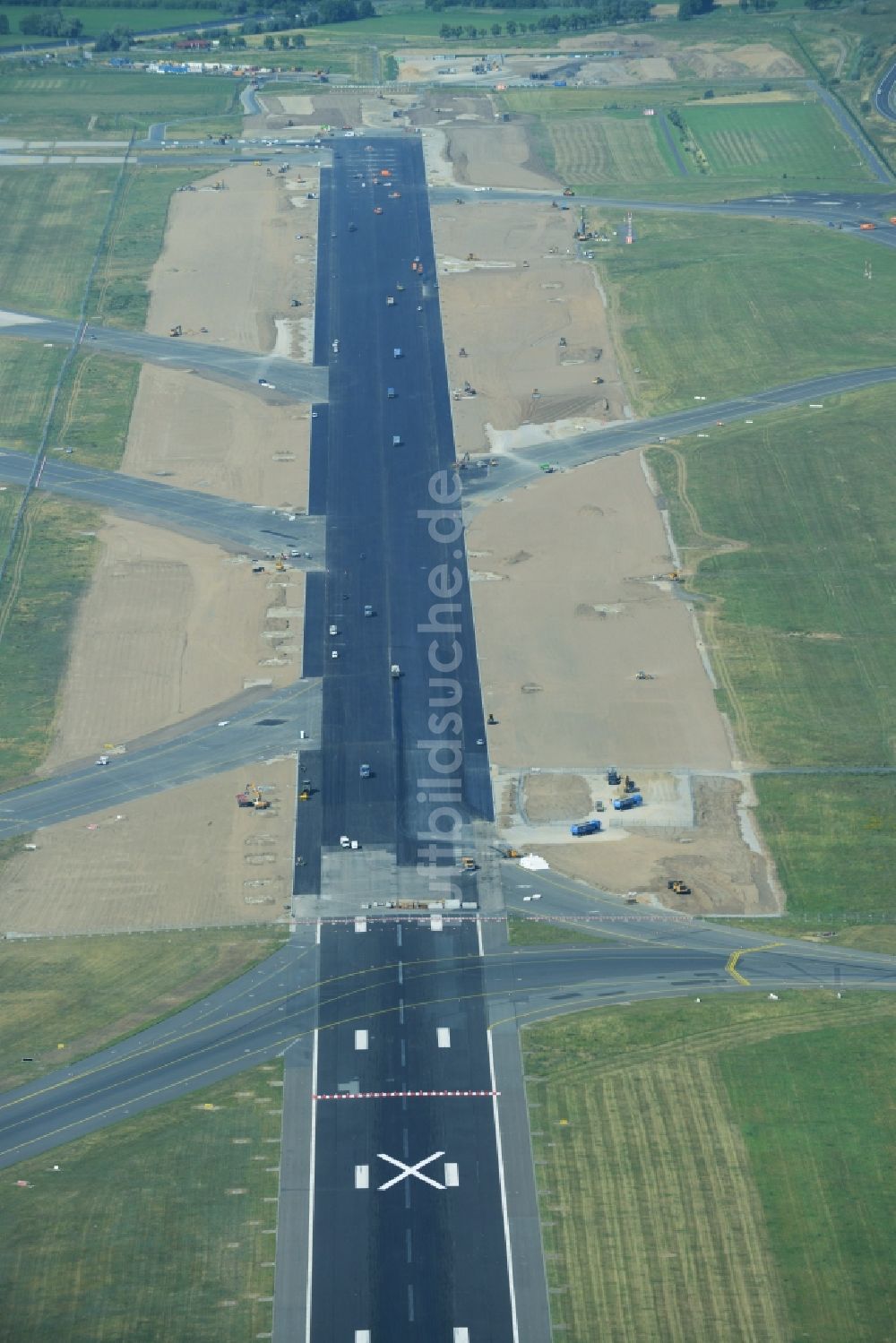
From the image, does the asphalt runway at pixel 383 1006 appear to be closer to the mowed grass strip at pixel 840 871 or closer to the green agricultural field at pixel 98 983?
the green agricultural field at pixel 98 983

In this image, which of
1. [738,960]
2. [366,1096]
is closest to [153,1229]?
[366,1096]

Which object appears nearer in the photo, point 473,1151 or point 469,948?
point 473,1151

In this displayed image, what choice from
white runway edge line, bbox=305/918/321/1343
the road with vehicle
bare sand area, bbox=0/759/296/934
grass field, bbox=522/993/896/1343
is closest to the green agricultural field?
the road with vehicle

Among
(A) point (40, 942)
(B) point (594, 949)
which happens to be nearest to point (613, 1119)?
(B) point (594, 949)

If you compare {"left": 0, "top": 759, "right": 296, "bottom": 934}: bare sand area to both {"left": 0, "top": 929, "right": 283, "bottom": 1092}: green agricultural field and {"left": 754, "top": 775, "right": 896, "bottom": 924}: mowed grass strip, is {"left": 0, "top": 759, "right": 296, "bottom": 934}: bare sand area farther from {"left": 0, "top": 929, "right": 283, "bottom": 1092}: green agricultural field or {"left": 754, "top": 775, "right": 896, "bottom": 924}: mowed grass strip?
{"left": 754, "top": 775, "right": 896, "bottom": 924}: mowed grass strip

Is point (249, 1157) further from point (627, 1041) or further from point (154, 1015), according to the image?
point (627, 1041)

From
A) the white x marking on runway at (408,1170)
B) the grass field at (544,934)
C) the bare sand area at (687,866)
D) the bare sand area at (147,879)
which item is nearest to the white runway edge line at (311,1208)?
the white x marking on runway at (408,1170)

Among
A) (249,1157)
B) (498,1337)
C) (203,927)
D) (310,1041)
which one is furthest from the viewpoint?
(203,927)
